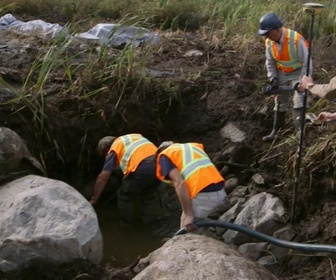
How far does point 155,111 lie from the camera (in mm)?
8305

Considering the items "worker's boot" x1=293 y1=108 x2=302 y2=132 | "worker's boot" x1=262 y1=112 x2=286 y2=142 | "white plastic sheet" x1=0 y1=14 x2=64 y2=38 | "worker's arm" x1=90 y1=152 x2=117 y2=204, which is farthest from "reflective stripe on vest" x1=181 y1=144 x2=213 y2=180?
"white plastic sheet" x1=0 y1=14 x2=64 y2=38

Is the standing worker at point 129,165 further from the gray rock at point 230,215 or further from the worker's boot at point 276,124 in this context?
the worker's boot at point 276,124

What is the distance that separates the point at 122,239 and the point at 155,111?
164cm

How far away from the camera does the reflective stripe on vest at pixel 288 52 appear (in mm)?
7375

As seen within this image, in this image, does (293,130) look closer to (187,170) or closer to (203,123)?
(203,123)

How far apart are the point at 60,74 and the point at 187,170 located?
2.74 meters

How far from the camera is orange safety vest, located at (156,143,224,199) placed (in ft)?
20.1

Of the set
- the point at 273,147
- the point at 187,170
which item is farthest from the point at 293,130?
the point at 187,170

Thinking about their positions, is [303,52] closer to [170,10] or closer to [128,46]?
[128,46]

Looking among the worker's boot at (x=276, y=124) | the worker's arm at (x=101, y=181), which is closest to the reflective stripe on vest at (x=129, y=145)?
the worker's arm at (x=101, y=181)

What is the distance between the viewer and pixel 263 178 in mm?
7223

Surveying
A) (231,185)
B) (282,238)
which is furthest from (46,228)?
(231,185)

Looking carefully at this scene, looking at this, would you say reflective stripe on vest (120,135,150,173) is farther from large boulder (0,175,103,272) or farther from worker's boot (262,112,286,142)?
worker's boot (262,112,286,142)

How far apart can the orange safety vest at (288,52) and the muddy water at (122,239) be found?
2.20m
